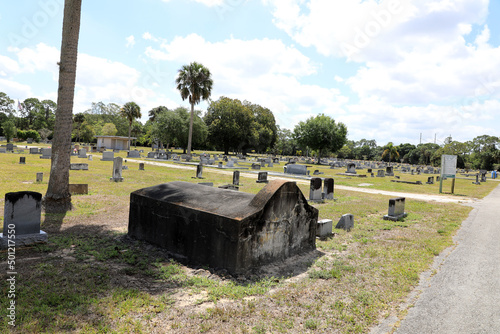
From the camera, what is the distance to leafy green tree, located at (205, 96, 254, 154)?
62.8m

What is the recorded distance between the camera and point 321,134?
196 ft

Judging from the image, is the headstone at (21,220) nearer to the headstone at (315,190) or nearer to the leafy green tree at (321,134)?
the headstone at (315,190)

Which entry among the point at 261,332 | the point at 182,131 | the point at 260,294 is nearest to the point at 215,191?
the point at 260,294

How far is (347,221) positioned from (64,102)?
9.06 metres

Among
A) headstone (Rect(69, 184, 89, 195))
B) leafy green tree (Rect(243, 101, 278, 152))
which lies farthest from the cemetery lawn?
leafy green tree (Rect(243, 101, 278, 152))

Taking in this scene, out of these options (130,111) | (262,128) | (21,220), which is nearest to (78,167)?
(21,220)

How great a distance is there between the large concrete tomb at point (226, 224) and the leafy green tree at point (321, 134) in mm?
54691

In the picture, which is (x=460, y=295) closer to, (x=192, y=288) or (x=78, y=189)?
(x=192, y=288)

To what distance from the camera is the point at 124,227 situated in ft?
25.4

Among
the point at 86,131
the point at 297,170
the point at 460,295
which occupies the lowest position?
the point at 460,295

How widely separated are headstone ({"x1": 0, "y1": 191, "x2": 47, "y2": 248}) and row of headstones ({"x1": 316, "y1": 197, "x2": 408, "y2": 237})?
611cm

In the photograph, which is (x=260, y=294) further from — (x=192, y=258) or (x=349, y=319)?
(x=192, y=258)

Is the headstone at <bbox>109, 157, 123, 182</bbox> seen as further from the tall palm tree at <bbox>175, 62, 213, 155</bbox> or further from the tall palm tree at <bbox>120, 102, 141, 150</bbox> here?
the tall palm tree at <bbox>120, 102, 141, 150</bbox>

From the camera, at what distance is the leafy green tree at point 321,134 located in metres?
60.1
